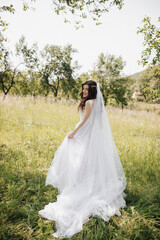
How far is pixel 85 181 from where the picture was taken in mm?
3027

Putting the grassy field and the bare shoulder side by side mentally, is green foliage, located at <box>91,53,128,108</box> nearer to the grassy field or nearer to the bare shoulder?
the grassy field

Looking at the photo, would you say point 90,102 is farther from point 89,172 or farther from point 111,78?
point 111,78

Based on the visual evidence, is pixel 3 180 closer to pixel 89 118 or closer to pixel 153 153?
Result: pixel 89 118

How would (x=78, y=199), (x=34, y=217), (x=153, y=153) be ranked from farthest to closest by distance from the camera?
(x=153, y=153) < (x=78, y=199) < (x=34, y=217)

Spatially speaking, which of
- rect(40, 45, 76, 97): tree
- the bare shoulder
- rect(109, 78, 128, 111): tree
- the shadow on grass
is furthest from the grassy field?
rect(40, 45, 76, 97): tree

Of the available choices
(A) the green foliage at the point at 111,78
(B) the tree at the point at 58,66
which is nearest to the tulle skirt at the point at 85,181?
(A) the green foliage at the point at 111,78

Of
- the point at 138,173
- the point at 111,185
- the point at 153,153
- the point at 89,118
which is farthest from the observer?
the point at 153,153

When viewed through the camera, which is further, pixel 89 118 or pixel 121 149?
pixel 121 149

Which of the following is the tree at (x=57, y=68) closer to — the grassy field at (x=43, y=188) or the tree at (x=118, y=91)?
the tree at (x=118, y=91)

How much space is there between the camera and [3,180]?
10.6 feet

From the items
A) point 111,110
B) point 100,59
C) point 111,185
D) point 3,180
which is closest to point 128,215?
point 111,185

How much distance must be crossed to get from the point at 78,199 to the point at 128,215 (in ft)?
3.01

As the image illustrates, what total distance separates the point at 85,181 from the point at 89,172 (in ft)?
0.64

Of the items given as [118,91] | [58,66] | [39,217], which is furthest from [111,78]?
[39,217]
